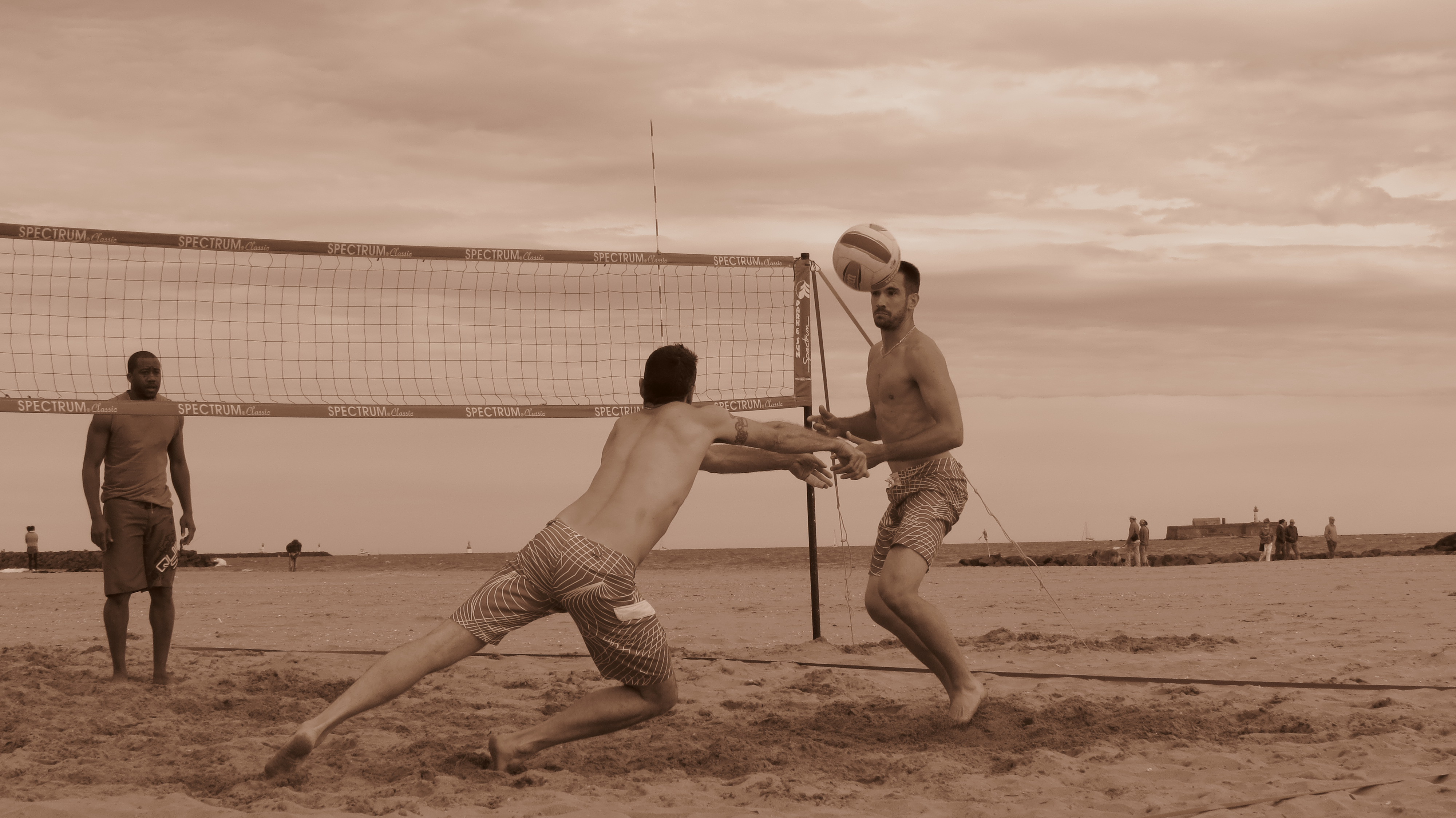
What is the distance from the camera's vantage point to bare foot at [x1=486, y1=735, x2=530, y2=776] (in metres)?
3.66

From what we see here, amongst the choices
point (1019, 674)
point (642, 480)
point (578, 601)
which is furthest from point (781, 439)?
point (1019, 674)

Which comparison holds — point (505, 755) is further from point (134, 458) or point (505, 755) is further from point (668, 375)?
point (134, 458)

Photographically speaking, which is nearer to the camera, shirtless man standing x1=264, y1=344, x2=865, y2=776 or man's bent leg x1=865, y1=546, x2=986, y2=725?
shirtless man standing x1=264, y1=344, x2=865, y2=776

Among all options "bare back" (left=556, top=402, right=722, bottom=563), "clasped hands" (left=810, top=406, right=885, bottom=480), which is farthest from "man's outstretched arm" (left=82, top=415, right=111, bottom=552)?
"clasped hands" (left=810, top=406, right=885, bottom=480)

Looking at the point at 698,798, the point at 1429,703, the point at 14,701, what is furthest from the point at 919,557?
the point at 14,701

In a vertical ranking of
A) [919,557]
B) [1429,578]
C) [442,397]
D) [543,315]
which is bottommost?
[1429,578]

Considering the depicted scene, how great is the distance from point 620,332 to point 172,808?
13.0 ft

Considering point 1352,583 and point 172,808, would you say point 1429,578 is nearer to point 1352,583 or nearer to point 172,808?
point 1352,583

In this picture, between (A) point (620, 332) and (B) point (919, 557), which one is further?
(A) point (620, 332)

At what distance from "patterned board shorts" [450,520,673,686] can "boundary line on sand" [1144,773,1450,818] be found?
1.46 metres

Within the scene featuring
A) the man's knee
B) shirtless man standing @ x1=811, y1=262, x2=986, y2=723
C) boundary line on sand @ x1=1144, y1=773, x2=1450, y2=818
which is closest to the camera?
boundary line on sand @ x1=1144, y1=773, x2=1450, y2=818

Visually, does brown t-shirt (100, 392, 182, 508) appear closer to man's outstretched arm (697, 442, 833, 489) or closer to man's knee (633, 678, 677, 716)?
man's outstretched arm (697, 442, 833, 489)

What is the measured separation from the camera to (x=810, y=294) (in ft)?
21.5

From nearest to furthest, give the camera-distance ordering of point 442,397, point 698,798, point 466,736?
point 698,798, point 466,736, point 442,397
